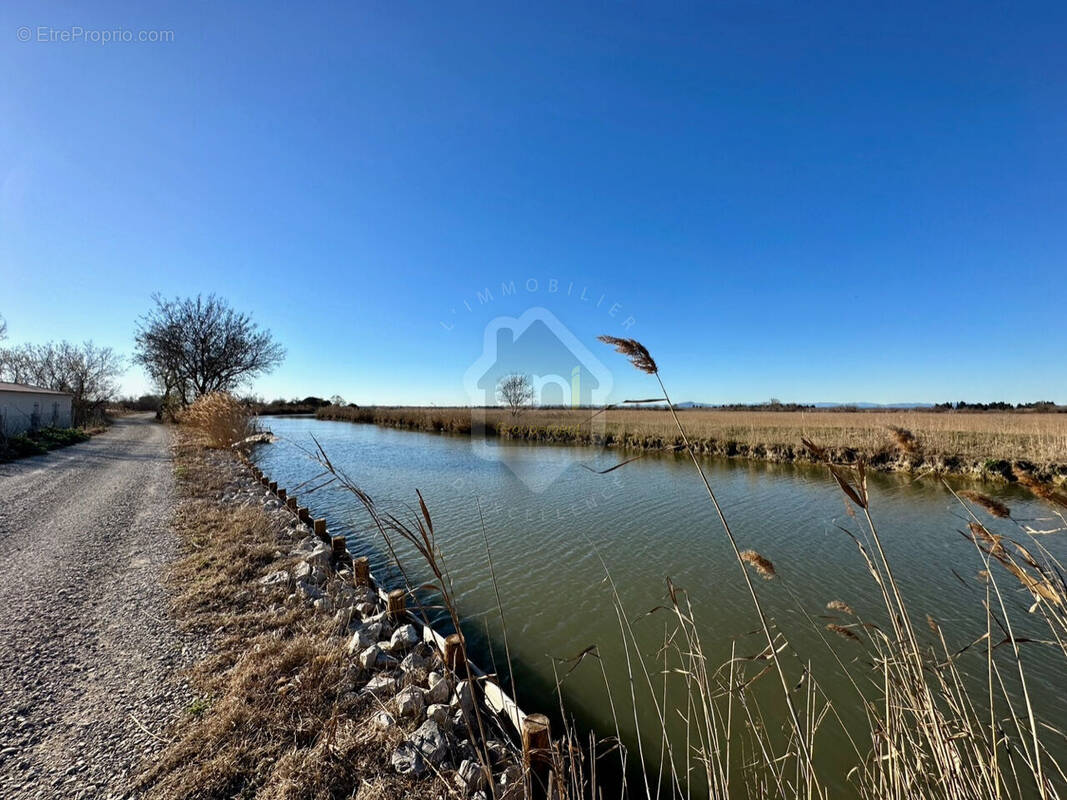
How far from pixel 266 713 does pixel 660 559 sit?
518 cm

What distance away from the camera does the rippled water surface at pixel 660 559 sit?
160 inches

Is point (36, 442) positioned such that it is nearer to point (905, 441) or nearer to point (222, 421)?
point (222, 421)

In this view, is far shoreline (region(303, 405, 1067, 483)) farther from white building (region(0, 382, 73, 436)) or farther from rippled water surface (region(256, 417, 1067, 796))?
white building (region(0, 382, 73, 436))

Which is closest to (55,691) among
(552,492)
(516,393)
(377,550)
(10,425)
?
(377,550)

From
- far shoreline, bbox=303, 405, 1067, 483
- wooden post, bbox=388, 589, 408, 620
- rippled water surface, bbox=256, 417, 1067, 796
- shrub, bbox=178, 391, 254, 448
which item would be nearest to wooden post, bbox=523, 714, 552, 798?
rippled water surface, bbox=256, 417, 1067, 796

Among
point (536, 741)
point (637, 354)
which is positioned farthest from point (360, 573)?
point (637, 354)

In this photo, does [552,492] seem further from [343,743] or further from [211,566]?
[343,743]

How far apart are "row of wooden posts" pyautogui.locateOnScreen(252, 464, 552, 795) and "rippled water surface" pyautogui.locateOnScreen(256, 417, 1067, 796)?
50 centimetres

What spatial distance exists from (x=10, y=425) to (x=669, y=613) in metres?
22.3

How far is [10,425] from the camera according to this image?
14992mm

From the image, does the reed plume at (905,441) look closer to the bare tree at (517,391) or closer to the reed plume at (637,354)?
the reed plume at (637,354)

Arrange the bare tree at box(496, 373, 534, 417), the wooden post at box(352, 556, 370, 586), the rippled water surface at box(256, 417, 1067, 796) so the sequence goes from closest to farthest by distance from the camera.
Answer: the rippled water surface at box(256, 417, 1067, 796), the wooden post at box(352, 556, 370, 586), the bare tree at box(496, 373, 534, 417)

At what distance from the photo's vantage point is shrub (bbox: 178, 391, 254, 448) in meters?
13.3

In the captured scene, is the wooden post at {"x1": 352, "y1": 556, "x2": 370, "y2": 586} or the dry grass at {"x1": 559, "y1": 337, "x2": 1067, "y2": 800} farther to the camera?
the wooden post at {"x1": 352, "y1": 556, "x2": 370, "y2": 586}
